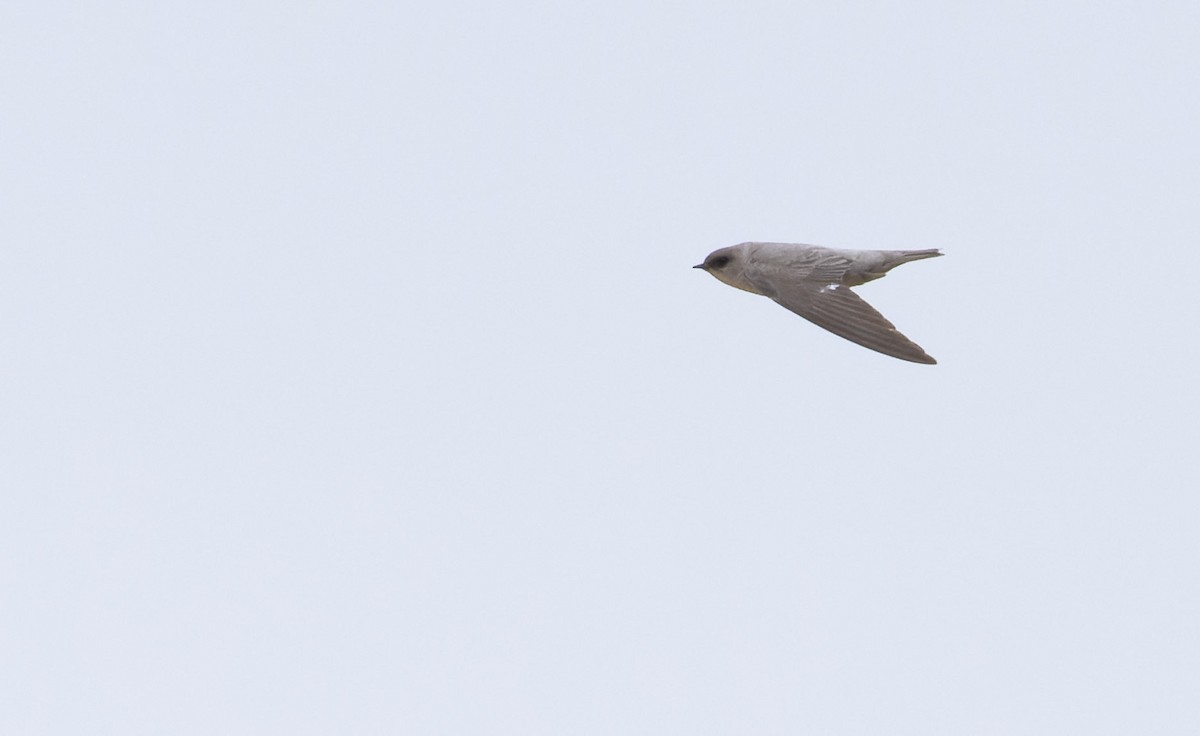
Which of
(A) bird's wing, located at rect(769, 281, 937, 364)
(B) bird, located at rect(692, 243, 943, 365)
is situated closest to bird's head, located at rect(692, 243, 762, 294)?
(B) bird, located at rect(692, 243, 943, 365)

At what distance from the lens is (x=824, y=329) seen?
13.1 m

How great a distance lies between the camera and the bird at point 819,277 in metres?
13.0

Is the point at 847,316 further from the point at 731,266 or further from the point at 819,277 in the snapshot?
the point at 731,266

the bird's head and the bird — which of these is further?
the bird's head

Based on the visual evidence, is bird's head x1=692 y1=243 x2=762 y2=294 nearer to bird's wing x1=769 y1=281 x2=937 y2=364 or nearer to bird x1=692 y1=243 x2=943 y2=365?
bird x1=692 y1=243 x2=943 y2=365

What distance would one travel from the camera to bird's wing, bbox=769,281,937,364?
12531 mm

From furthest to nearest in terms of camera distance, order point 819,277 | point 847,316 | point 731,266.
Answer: point 731,266 < point 819,277 < point 847,316

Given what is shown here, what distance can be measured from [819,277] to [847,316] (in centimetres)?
110

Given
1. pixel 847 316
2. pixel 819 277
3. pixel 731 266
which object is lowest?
pixel 847 316

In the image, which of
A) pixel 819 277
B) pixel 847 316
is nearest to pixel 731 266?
pixel 819 277

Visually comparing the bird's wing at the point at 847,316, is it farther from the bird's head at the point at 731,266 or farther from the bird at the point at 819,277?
the bird's head at the point at 731,266

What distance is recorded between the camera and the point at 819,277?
14.2 metres

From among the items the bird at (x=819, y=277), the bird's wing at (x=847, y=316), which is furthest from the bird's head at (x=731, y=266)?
the bird's wing at (x=847, y=316)

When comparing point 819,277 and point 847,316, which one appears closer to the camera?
point 847,316
